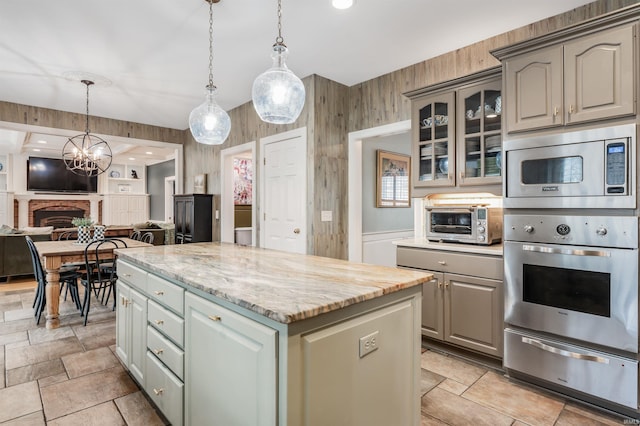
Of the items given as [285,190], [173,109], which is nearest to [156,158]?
[173,109]

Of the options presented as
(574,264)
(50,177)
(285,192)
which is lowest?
(574,264)

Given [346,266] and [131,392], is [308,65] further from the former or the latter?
[131,392]

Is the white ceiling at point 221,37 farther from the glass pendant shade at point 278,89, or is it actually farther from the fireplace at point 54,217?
the fireplace at point 54,217

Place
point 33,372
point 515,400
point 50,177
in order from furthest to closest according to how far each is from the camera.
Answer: point 50,177 → point 33,372 → point 515,400

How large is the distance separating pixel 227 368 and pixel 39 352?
256 cm

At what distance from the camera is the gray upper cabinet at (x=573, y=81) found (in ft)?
6.44

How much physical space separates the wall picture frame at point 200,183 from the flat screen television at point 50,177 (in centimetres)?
588

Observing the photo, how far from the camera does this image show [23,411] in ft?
6.79

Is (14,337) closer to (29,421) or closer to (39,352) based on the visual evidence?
(39,352)

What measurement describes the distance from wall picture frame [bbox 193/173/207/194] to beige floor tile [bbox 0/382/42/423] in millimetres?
3854

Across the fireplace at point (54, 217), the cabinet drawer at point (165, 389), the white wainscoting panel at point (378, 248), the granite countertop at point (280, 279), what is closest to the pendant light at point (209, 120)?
the granite countertop at point (280, 279)

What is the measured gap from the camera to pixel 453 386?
93.4 inches

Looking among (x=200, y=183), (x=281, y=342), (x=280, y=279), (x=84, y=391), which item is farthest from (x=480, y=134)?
(x=200, y=183)

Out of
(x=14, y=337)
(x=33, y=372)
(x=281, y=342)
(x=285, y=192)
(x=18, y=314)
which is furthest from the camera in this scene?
(x=285, y=192)
